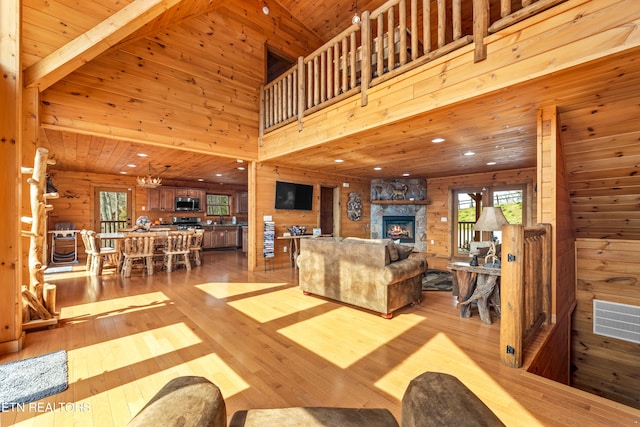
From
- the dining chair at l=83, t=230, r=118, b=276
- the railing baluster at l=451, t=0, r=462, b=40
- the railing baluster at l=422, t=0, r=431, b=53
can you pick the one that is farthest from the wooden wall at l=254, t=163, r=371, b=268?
the railing baluster at l=451, t=0, r=462, b=40

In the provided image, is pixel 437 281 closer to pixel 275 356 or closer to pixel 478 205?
pixel 275 356

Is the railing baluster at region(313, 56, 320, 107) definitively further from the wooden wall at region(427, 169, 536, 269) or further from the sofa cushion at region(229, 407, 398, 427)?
the wooden wall at region(427, 169, 536, 269)

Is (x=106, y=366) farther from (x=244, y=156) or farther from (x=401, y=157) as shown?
(x=401, y=157)

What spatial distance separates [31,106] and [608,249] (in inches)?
290

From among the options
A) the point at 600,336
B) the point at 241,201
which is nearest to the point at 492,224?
the point at 600,336

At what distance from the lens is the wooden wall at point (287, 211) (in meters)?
5.84

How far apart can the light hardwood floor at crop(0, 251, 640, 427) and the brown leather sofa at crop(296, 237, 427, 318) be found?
0.57 feet

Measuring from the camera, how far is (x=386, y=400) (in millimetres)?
1782

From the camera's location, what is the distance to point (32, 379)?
6.53ft

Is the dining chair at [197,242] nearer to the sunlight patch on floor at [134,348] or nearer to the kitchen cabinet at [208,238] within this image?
the kitchen cabinet at [208,238]

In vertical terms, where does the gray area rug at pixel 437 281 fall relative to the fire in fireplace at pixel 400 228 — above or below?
below

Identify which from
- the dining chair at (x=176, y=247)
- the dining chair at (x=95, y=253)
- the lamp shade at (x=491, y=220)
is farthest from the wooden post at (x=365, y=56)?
the dining chair at (x=95, y=253)

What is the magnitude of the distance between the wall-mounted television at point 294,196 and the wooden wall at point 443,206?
3.36 m

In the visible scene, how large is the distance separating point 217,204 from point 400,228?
666 centimetres
